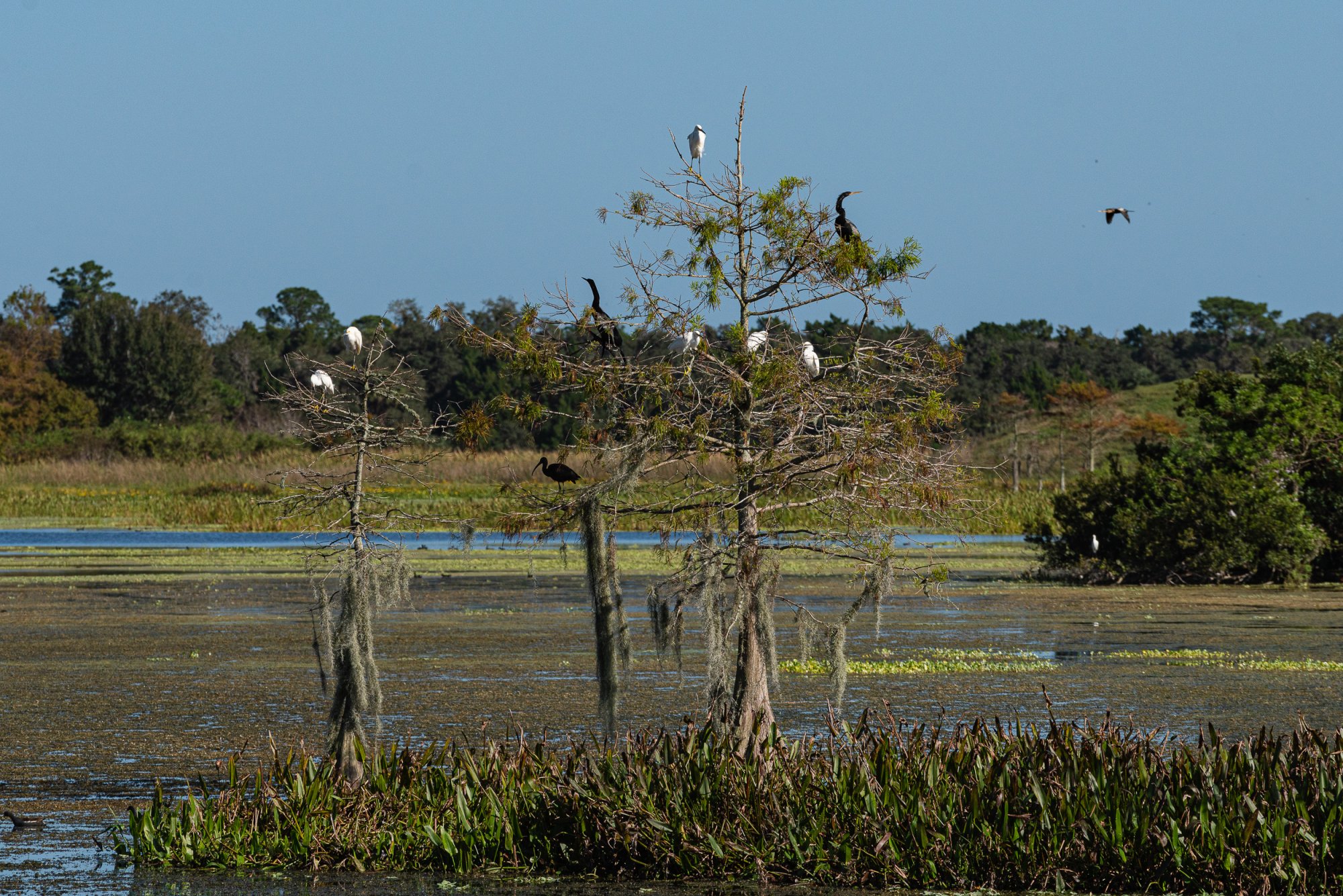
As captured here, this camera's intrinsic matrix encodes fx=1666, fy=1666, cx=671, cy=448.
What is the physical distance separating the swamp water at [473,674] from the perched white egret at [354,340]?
2.97 metres

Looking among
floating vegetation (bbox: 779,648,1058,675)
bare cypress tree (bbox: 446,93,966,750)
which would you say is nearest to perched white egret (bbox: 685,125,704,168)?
bare cypress tree (bbox: 446,93,966,750)

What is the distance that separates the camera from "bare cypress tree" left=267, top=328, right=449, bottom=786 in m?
11.3

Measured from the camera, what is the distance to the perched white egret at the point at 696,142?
10945mm

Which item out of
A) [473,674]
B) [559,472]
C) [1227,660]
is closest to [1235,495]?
[1227,660]

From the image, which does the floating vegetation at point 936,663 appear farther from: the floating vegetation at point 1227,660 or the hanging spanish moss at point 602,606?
the hanging spanish moss at point 602,606

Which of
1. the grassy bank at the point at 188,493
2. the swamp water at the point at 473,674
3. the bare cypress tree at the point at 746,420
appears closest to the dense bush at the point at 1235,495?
the swamp water at the point at 473,674

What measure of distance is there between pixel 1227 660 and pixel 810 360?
13708mm

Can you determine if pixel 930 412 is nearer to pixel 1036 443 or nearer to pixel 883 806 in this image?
pixel 883 806

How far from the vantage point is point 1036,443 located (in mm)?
92375

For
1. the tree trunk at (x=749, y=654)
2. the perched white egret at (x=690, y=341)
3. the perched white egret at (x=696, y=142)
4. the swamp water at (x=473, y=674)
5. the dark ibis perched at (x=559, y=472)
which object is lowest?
the swamp water at (x=473, y=674)

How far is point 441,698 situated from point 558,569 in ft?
79.6

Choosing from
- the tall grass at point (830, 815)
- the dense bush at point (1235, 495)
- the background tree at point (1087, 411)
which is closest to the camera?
the tall grass at point (830, 815)

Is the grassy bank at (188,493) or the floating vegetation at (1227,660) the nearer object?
the floating vegetation at (1227,660)

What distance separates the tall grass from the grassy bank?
43.6 metres
